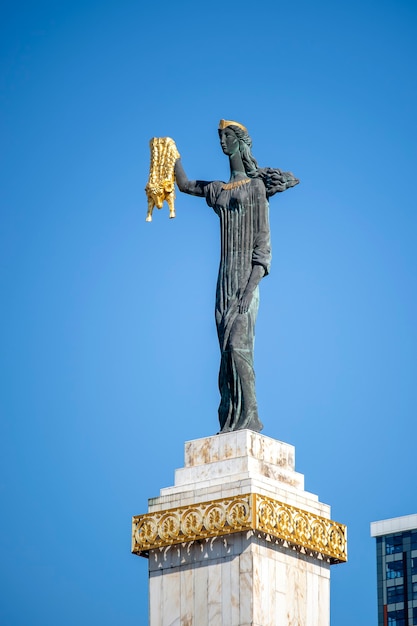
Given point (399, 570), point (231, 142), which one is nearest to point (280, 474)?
point (231, 142)

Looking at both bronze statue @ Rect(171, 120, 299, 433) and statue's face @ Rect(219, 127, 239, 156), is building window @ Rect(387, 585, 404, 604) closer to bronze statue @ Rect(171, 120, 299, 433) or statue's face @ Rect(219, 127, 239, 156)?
bronze statue @ Rect(171, 120, 299, 433)

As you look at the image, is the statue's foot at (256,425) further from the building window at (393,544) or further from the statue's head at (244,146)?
the building window at (393,544)

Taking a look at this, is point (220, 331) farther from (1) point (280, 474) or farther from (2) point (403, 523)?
(2) point (403, 523)

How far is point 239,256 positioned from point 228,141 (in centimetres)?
241

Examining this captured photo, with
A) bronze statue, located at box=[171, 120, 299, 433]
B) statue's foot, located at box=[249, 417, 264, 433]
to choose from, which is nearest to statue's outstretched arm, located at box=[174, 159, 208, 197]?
bronze statue, located at box=[171, 120, 299, 433]

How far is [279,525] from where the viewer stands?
38594 millimetres

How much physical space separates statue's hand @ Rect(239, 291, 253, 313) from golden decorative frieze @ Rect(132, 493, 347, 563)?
384 centimetres

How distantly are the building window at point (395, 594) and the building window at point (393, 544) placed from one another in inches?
150

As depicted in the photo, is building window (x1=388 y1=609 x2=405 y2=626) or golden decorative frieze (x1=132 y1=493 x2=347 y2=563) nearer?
golden decorative frieze (x1=132 y1=493 x2=347 y2=563)

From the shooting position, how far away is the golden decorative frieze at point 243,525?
126 ft

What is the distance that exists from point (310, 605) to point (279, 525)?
1734mm

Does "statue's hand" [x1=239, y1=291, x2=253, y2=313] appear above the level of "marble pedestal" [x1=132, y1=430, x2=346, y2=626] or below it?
above

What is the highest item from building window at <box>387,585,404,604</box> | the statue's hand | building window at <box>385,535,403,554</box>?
building window at <box>385,535,403,554</box>

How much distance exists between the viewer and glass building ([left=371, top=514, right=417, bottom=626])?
141 meters
